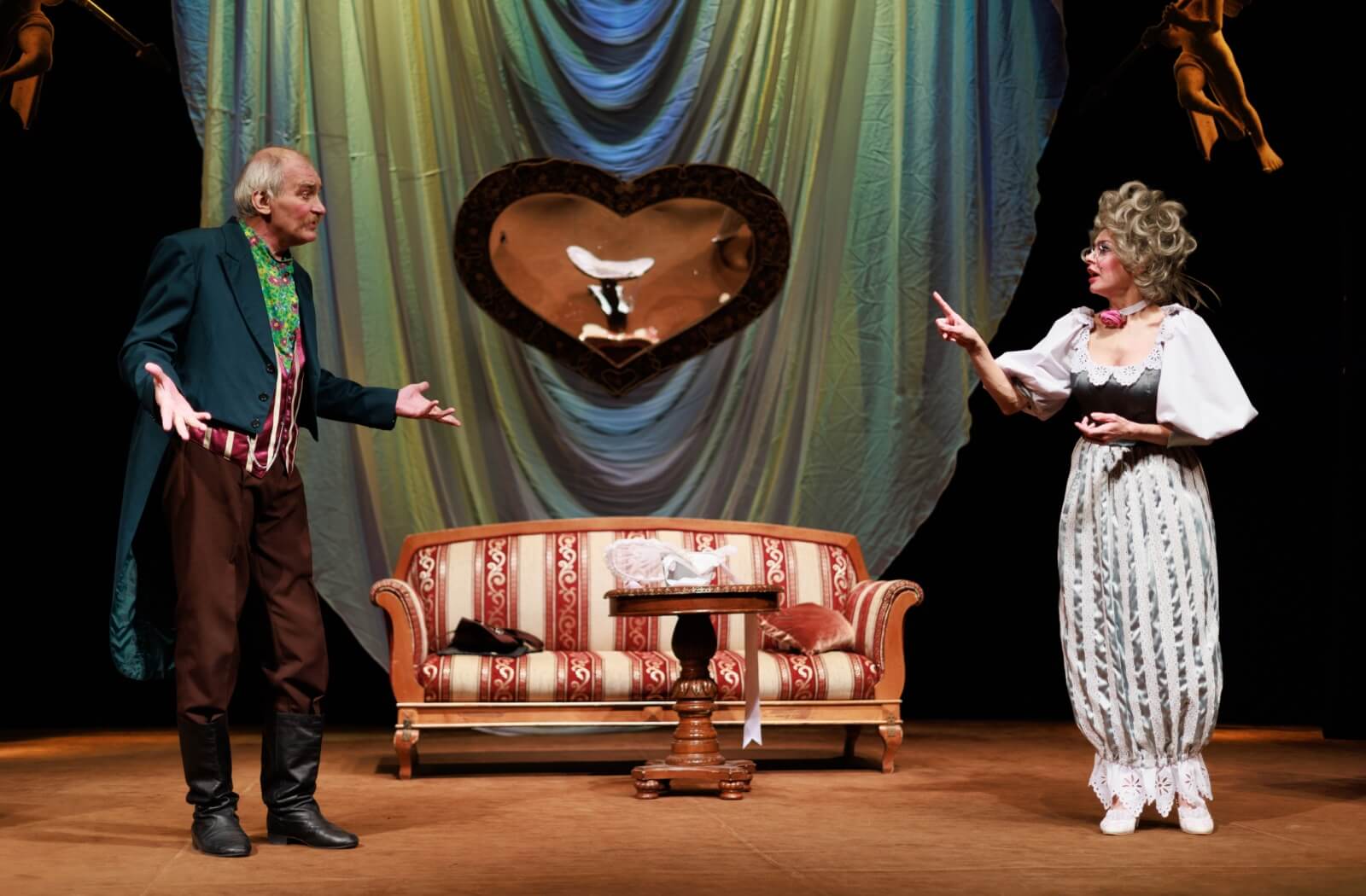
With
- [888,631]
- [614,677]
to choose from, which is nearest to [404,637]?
[614,677]

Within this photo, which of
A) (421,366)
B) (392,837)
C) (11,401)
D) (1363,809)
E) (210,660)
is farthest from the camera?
(11,401)

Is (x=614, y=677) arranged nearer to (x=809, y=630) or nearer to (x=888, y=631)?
(x=809, y=630)

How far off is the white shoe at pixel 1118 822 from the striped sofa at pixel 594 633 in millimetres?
1411

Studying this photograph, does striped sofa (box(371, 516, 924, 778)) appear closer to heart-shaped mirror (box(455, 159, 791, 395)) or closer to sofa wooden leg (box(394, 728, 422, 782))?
sofa wooden leg (box(394, 728, 422, 782))

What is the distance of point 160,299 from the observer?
342cm

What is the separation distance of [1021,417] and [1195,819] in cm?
368

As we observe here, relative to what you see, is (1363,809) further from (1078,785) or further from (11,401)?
(11,401)

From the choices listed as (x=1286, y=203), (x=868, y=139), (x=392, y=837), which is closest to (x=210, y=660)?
(x=392, y=837)

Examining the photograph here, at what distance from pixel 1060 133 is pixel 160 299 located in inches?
188

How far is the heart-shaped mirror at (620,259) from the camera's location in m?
6.00

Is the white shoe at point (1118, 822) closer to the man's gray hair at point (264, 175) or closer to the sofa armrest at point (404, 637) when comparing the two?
the sofa armrest at point (404, 637)

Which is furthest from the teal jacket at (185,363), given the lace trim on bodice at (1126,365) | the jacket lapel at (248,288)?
the lace trim on bodice at (1126,365)

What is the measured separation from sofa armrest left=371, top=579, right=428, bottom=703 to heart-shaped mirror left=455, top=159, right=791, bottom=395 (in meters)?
1.33

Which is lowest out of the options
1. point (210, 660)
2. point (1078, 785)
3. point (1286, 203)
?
point (1078, 785)
